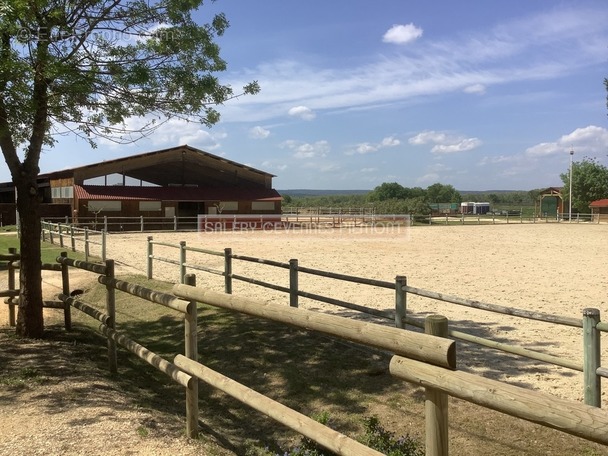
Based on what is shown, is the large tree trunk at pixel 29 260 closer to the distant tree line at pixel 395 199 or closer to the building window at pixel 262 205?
the building window at pixel 262 205

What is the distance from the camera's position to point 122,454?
313 centimetres

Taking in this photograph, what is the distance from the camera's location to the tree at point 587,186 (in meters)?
58.4

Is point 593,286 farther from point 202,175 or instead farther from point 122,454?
point 202,175

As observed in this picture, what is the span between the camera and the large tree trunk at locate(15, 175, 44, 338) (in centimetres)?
616

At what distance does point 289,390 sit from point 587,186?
6434 cm

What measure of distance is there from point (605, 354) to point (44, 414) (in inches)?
246

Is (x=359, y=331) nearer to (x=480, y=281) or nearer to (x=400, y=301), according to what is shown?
(x=400, y=301)

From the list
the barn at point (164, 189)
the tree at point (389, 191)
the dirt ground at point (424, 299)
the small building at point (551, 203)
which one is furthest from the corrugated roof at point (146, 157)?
the tree at point (389, 191)

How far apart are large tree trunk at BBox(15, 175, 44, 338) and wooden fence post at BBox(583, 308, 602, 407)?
6.04 meters

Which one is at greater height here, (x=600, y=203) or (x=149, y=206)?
(x=149, y=206)

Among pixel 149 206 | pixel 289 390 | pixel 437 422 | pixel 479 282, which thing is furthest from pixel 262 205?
pixel 437 422

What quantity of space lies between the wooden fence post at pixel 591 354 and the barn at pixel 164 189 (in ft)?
99.3

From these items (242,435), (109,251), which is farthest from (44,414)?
(109,251)

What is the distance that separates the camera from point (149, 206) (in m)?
33.2
